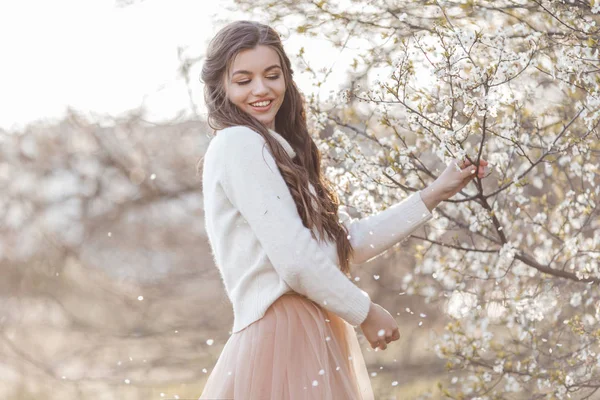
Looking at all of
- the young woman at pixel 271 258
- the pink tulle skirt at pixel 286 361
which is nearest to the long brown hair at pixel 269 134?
the young woman at pixel 271 258

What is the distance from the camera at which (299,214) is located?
68.0 inches

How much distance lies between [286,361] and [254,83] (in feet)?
2.15

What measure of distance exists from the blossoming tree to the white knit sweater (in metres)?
0.43

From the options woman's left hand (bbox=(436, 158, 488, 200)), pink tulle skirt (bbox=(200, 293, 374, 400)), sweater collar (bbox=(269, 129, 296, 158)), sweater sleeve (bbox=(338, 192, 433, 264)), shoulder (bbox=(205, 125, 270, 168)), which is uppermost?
shoulder (bbox=(205, 125, 270, 168))

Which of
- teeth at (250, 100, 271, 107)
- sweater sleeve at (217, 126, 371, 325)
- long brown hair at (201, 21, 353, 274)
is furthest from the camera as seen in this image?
teeth at (250, 100, 271, 107)

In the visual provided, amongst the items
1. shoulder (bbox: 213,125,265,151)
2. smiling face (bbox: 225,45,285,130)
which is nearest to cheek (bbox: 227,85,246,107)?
smiling face (bbox: 225,45,285,130)

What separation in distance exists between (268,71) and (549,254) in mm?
1803

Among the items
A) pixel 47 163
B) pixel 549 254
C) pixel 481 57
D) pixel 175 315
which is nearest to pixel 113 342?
pixel 175 315

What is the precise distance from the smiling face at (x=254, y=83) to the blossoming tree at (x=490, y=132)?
0.30 m

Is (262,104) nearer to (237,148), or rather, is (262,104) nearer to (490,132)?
(237,148)

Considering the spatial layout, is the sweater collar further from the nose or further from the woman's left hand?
the woman's left hand

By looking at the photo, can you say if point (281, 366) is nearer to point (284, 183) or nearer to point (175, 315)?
point (284, 183)

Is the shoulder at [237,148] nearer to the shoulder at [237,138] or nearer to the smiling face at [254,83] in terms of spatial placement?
the shoulder at [237,138]

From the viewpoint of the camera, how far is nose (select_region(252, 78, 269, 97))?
1.82 meters
